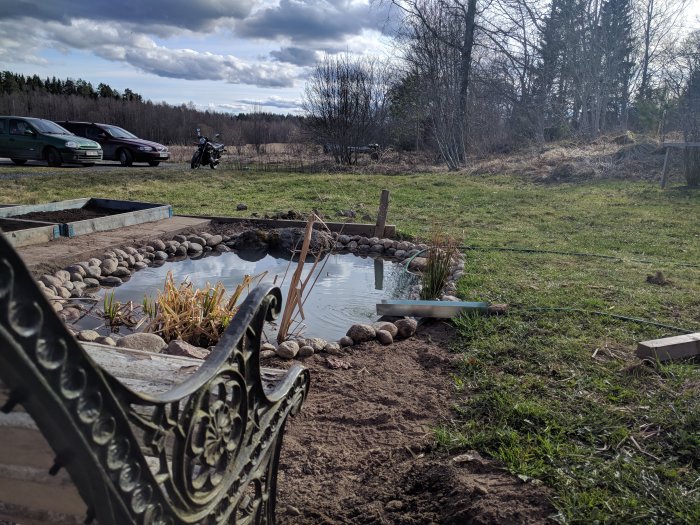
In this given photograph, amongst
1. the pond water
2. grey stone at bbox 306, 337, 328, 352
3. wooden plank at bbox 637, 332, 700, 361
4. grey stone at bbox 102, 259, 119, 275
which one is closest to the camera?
wooden plank at bbox 637, 332, 700, 361

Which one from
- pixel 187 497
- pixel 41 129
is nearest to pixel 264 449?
pixel 187 497

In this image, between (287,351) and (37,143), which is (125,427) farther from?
(37,143)

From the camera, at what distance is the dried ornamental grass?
378cm

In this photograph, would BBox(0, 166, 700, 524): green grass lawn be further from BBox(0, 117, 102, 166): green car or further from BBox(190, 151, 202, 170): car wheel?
BBox(190, 151, 202, 170): car wheel

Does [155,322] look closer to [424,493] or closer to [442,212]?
[424,493]

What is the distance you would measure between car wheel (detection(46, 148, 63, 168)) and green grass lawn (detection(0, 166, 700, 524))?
209 inches

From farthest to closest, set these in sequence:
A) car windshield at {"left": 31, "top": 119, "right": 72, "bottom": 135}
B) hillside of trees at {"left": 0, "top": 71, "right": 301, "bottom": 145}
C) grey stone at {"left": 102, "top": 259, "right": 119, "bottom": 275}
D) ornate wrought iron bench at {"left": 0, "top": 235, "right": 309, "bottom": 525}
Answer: hillside of trees at {"left": 0, "top": 71, "right": 301, "bottom": 145} → car windshield at {"left": 31, "top": 119, "right": 72, "bottom": 135} → grey stone at {"left": 102, "top": 259, "right": 119, "bottom": 275} → ornate wrought iron bench at {"left": 0, "top": 235, "right": 309, "bottom": 525}

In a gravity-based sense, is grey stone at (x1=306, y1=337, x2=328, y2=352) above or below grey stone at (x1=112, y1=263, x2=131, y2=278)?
above

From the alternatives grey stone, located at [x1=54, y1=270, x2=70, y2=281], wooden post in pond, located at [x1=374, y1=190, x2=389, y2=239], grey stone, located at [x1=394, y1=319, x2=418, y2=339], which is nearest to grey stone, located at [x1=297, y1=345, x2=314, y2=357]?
grey stone, located at [x1=394, y1=319, x2=418, y2=339]

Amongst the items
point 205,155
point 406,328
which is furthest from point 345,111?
point 406,328

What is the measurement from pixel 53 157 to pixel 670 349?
1548 cm

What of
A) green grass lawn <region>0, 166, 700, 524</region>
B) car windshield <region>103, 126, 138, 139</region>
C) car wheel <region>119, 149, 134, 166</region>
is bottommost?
green grass lawn <region>0, 166, 700, 524</region>

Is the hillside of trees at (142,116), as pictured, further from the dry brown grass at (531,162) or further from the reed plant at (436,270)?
the reed plant at (436,270)

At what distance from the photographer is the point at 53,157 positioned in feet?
49.6
